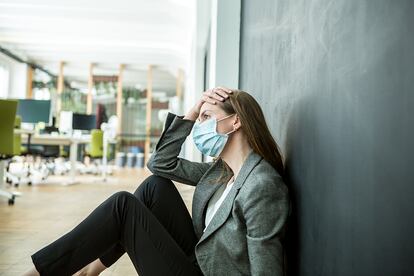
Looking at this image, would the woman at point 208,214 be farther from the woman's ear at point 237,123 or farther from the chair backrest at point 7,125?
the chair backrest at point 7,125

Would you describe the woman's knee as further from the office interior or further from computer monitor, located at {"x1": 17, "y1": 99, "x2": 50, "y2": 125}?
computer monitor, located at {"x1": 17, "y1": 99, "x2": 50, "y2": 125}

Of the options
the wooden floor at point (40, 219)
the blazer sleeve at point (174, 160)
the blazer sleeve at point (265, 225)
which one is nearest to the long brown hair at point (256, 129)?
the blazer sleeve at point (265, 225)

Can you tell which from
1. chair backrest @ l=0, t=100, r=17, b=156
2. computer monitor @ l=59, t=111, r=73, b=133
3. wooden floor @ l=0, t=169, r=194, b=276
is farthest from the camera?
computer monitor @ l=59, t=111, r=73, b=133

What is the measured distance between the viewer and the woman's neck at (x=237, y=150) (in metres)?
1.57

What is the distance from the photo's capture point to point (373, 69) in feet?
2.56

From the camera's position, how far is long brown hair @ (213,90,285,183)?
1.47 metres

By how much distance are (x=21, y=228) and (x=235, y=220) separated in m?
2.59

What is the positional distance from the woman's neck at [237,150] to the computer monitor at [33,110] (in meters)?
6.32

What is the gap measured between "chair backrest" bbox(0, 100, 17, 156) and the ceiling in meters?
3.59

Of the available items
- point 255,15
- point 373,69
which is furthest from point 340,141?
point 255,15

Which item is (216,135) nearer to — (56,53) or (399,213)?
(399,213)

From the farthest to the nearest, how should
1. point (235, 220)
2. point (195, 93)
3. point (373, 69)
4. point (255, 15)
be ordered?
1. point (195, 93)
2. point (255, 15)
3. point (235, 220)
4. point (373, 69)

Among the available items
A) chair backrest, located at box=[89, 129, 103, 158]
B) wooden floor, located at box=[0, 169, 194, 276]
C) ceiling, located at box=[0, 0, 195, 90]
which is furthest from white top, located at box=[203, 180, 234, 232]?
chair backrest, located at box=[89, 129, 103, 158]

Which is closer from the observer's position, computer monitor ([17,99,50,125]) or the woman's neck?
the woman's neck
